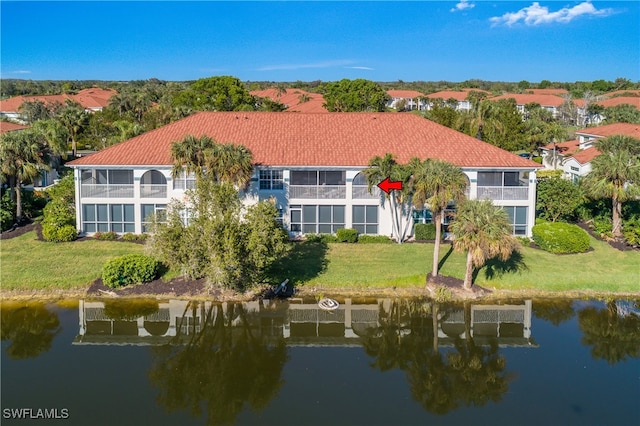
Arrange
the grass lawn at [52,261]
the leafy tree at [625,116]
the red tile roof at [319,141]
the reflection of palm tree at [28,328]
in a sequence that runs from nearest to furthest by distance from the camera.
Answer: the reflection of palm tree at [28,328] < the grass lawn at [52,261] < the red tile roof at [319,141] < the leafy tree at [625,116]

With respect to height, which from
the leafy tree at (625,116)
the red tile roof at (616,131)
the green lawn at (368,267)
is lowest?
the green lawn at (368,267)

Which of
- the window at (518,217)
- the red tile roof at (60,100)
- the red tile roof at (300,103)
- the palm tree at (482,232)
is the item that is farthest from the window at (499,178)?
the red tile roof at (60,100)

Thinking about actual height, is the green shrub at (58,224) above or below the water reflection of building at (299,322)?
above

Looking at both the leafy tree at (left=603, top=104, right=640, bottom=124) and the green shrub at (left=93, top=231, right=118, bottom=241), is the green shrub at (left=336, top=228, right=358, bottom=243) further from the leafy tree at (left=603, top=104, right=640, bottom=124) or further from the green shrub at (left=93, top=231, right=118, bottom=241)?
the leafy tree at (left=603, top=104, right=640, bottom=124)

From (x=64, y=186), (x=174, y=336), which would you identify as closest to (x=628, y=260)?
(x=174, y=336)

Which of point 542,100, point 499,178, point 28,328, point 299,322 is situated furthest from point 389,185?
point 542,100

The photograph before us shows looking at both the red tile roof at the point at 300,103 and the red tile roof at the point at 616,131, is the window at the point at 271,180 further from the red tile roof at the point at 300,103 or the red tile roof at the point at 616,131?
the red tile roof at the point at 300,103
